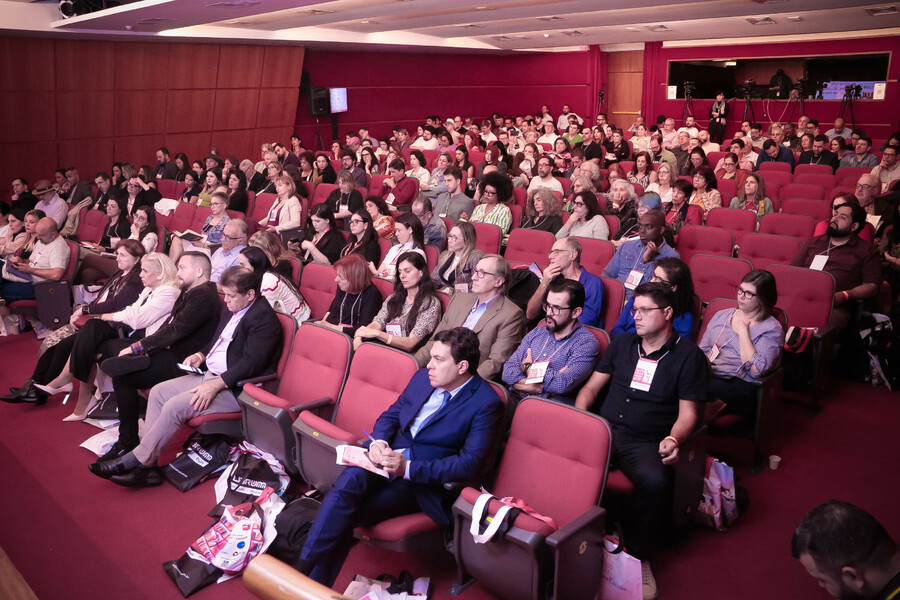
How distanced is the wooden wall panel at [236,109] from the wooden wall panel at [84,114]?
2.00 m

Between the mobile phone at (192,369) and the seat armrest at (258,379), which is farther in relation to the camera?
the mobile phone at (192,369)

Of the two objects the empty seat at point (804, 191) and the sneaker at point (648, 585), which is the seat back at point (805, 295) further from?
the empty seat at point (804, 191)

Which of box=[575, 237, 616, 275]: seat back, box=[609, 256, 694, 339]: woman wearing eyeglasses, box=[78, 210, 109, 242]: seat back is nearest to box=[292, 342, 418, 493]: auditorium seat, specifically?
box=[609, 256, 694, 339]: woman wearing eyeglasses

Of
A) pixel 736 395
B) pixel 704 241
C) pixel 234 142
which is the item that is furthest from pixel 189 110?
pixel 736 395

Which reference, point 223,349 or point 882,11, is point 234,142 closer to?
point 223,349

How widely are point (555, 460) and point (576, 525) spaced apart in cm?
40

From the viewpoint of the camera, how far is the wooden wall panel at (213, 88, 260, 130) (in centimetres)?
1320

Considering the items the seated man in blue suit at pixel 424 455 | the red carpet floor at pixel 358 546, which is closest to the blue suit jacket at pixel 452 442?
the seated man in blue suit at pixel 424 455

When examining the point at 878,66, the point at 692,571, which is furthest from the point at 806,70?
the point at 692,571

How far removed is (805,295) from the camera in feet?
14.1

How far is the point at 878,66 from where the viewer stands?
13.5m

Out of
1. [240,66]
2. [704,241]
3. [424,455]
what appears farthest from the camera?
[240,66]

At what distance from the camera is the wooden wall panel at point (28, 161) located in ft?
35.2

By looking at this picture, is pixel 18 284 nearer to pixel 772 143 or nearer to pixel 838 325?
pixel 838 325
